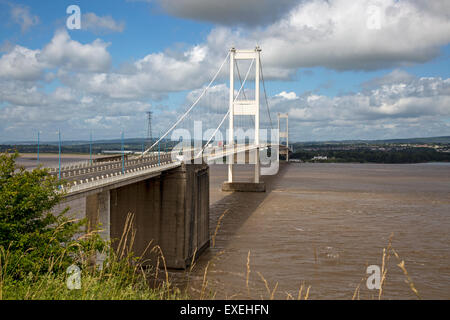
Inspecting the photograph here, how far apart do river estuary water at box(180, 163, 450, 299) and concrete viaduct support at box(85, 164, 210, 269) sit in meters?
1.27

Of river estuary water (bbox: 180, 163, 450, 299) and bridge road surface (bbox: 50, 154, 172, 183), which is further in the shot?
bridge road surface (bbox: 50, 154, 172, 183)

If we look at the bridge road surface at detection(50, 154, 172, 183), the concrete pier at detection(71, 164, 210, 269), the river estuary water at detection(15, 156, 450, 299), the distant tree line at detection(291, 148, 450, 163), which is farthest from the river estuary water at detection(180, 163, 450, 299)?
the distant tree line at detection(291, 148, 450, 163)

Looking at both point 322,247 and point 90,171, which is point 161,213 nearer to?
point 90,171

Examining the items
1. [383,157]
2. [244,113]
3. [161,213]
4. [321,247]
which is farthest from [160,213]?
[383,157]

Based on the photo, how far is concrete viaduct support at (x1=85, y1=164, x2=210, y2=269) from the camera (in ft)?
54.5

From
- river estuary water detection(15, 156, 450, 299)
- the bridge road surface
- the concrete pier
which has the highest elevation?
the bridge road surface

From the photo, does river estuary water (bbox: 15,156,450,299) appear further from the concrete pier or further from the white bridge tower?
the white bridge tower

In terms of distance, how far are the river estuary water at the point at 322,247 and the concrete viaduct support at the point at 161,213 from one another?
1.27 meters

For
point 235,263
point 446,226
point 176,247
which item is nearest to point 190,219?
point 176,247

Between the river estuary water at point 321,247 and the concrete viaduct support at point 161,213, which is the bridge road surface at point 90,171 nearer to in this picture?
the concrete viaduct support at point 161,213

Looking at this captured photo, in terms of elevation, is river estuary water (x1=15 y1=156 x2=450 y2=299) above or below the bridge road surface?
below

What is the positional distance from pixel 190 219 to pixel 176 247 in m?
Answer: 1.35

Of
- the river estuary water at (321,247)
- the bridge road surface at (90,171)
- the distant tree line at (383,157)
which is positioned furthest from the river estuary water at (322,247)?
the distant tree line at (383,157)
